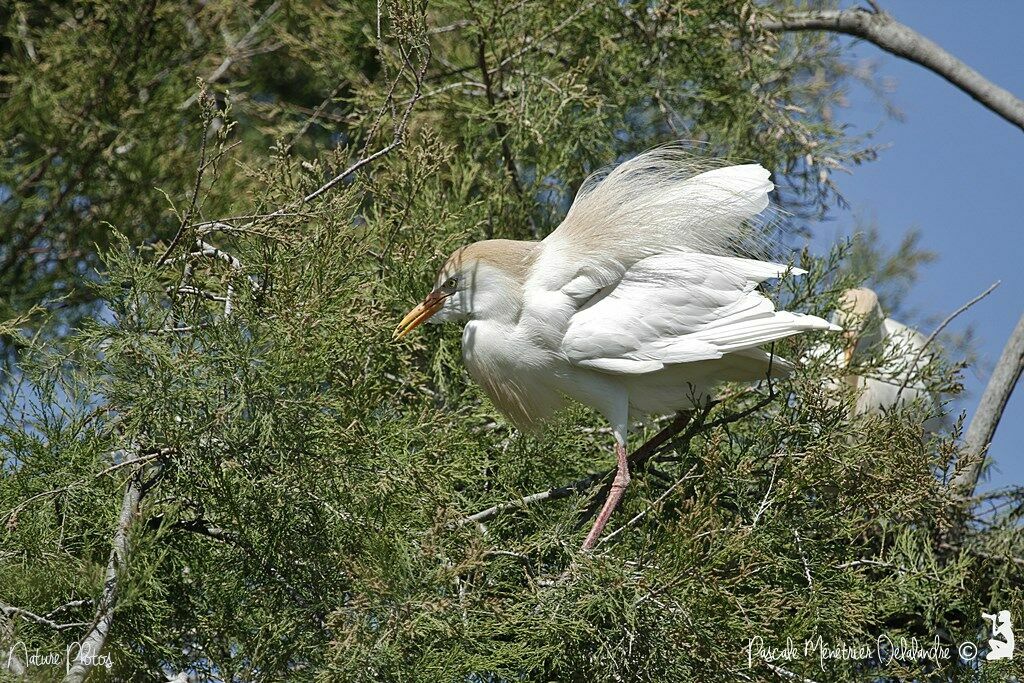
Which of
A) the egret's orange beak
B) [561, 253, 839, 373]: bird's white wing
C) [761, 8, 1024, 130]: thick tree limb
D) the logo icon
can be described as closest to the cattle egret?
[561, 253, 839, 373]: bird's white wing

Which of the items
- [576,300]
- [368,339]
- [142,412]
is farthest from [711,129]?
[142,412]

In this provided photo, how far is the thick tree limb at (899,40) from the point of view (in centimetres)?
337

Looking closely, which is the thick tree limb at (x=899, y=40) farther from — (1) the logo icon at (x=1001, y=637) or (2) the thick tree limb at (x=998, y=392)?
(1) the logo icon at (x=1001, y=637)

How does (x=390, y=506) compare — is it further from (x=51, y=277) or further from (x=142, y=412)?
(x=51, y=277)

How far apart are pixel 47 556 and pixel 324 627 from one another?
51 cm

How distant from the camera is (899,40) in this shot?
345 cm

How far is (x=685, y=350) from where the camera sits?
2318 millimetres

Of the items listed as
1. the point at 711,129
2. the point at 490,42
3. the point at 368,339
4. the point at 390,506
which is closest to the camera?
the point at 390,506

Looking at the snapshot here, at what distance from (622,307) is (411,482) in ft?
2.00

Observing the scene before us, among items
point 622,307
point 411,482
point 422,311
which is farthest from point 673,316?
point 411,482

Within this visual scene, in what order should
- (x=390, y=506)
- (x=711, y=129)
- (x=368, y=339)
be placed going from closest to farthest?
(x=390, y=506), (x=368, y=339), (x=711, y=129)

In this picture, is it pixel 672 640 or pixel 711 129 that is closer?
pixel 672 640

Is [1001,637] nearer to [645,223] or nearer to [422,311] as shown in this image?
[645,223]

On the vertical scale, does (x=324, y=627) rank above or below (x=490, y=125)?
below
